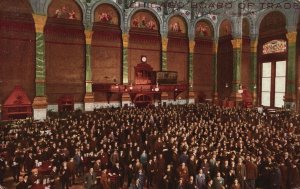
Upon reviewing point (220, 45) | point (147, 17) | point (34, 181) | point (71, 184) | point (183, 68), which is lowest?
point (71, 184)

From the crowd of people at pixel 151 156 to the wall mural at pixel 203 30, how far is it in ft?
54.8

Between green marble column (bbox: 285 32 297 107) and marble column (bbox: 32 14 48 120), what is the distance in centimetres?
2339

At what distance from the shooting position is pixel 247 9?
3055 centimetres

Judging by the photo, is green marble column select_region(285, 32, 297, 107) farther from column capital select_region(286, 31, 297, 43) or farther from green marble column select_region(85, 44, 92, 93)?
green marble column select_region(85, 44, 92, 93)

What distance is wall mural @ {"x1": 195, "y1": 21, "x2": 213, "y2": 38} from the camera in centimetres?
3108

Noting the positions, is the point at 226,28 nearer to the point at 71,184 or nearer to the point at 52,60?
the point at 52,60

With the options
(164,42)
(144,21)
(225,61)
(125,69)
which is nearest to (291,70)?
(225,61)

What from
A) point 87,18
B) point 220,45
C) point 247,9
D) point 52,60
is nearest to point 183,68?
point 220,45

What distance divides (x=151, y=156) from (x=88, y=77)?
14.9 metres

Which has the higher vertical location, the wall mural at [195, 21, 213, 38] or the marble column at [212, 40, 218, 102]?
the wall mural at [195, 21, 213, 38]

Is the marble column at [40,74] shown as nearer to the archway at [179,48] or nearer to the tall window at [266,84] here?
the archway at [179,48]

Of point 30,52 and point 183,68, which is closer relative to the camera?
point 30,52

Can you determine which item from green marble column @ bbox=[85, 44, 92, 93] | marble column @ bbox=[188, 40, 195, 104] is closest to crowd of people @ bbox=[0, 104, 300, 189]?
green marble column @ bbox=[85, 44, 92, 93]

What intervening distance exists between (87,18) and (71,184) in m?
17.0
